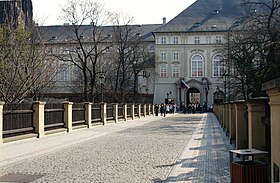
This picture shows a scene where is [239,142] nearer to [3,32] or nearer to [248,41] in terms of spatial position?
[248,41]

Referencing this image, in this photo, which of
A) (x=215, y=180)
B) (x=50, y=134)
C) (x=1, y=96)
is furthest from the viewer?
(x=1, y=96)

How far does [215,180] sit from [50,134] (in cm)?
1440

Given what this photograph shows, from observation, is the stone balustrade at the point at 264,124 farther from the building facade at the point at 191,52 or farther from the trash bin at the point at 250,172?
the building facade at the point at 191,52

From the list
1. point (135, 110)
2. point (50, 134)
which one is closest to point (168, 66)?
point (135, 110)

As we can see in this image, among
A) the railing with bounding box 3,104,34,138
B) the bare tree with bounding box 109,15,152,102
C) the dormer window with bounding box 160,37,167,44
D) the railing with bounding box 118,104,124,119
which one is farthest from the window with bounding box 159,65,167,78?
the railing with bounding box 3,104,34,138

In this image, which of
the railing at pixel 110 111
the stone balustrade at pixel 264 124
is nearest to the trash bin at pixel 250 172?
the stone balustrade at pixel 264 124

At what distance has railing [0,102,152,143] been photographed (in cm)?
1844

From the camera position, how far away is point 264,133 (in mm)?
9102

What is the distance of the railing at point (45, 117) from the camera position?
18.4 m

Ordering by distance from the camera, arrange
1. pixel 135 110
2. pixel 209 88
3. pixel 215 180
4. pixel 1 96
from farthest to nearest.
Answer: pixel 209 88, pixel 135 110, pixel 1 96, pixel 215 180

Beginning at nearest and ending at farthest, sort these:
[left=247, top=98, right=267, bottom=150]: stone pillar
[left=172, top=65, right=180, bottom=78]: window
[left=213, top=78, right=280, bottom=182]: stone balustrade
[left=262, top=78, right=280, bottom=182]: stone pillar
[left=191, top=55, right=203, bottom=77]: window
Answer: [left=262, top=78, right=280, bottom=182]: stone pillar < [left=213, top=78, right=280, bottom=182]: stone balustrade < [left=247, top=98, right=267, bottom=150]: stone pillar < [left=191, top=55, right=203, bottom=77]: window < [left=172, top=65, right=180, bottom=78]: window

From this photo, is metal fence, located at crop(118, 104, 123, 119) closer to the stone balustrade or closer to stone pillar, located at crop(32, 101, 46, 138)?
stone pillar, located at crop(32, 101, 46, 138)

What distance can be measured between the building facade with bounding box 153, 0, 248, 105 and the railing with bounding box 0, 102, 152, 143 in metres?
62.5

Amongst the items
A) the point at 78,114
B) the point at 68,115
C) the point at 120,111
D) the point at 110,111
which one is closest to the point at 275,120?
the point at 68,115
